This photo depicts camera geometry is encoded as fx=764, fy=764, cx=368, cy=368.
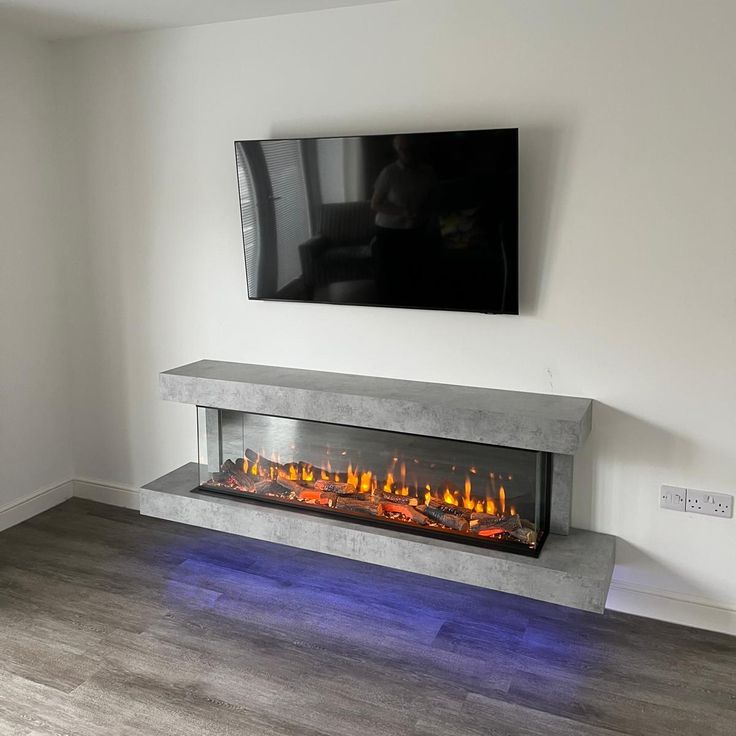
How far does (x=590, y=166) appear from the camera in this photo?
2756mm

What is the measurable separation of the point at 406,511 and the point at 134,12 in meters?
2.32

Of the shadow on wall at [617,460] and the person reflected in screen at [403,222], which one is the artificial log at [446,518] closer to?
the shadow on wall at [617,460]

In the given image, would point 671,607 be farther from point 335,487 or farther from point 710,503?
point 335,487

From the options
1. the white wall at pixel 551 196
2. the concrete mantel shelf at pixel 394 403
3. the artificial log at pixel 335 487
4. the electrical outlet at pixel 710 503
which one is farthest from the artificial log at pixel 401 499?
the electrical outlet at pixel 710 503

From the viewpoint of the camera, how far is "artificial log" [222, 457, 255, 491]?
334cm

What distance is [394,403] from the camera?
9.39 feet

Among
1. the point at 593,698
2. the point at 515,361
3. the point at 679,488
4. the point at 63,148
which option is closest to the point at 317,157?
the point at 515,361

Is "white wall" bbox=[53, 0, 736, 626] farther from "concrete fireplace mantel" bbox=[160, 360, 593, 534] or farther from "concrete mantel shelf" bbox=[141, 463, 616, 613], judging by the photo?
"concrete mantel shelf" bbox=[141, 463, 616, 613]

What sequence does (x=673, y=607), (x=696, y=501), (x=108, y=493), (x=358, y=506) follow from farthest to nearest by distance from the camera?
(x=108, y=493), (x=358, y=506), (x=673, y=607), (x=696, y=501)

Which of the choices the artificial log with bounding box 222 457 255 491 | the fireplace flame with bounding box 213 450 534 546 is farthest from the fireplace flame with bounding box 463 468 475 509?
the artificial log with bounding box 222 457 255 491

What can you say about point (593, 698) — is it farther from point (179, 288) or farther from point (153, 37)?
point (153, 37)

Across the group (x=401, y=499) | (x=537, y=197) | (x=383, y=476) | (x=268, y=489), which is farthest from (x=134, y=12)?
(x=401, y=499)

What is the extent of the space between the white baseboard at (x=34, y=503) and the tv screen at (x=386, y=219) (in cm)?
164

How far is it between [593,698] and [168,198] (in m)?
2.72
